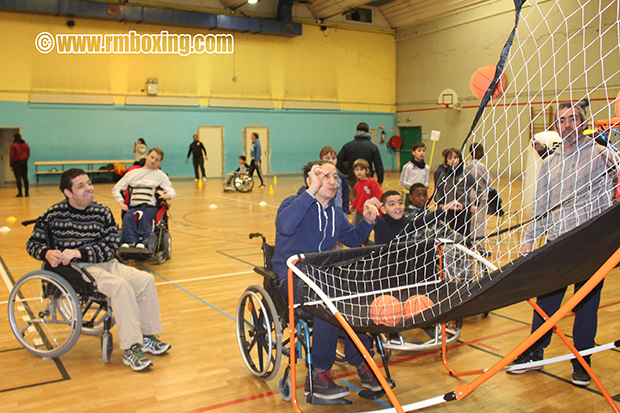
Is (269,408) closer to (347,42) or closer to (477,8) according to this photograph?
(477,8)

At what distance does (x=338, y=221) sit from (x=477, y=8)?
16.8 meters

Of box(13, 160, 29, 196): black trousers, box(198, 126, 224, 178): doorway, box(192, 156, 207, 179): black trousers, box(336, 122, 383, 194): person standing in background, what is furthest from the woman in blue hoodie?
box(198, 126, 224, 178): doorway

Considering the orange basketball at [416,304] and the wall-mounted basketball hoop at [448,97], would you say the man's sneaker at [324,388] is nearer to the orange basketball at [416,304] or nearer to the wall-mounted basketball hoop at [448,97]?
the orange basketball at [416,304]

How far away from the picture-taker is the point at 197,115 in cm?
1752

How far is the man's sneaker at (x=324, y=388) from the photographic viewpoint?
2477 mm

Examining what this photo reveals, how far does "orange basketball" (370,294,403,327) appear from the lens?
87.7 inches

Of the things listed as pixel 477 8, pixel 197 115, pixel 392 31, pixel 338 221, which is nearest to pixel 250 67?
pixel 197 115

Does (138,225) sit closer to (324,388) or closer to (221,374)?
(221,374)

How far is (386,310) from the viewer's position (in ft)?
8.03

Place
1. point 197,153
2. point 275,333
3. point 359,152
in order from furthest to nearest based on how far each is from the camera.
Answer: point 197,153
point 359,152
point 275,333

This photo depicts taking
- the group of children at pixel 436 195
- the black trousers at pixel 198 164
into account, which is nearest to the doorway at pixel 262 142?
the black trousers at pixel 198 164

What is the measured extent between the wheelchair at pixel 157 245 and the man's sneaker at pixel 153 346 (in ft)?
7.39

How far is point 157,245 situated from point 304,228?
3.23 meters

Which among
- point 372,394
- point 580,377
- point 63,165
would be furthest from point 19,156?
point 580,377
